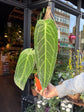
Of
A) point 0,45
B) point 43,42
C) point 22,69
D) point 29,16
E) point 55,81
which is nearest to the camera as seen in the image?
point 43,42

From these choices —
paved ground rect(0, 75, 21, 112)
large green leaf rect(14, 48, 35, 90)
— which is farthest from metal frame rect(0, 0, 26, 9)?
paved ground rect(0, 75, 21, 112)

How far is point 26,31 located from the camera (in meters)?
2.27

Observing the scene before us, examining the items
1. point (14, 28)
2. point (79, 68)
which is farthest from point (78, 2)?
point (14, 28)

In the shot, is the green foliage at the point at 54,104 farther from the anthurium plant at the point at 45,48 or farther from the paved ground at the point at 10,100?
the paved ground at the point at 10,100

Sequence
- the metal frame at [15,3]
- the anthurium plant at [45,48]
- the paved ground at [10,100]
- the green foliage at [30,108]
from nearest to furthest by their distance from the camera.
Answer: the anthurium plant at [45,48], the metal frame at [15,3], the green foliage at [30,108], the paved ground at [10,100]

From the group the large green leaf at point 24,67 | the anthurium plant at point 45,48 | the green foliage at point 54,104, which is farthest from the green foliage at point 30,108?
the anthurium plant at point 45,48

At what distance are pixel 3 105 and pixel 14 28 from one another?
10.5ft

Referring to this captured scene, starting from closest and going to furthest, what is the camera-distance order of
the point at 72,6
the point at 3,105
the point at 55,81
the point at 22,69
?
1. the point at 22,69
2. the point at 55,81
3. the point at 72,6
4. the point at 3,105

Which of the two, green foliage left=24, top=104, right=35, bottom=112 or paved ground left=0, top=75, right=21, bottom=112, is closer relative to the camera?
green foliage left=24, top=104, right=35, bottom=112

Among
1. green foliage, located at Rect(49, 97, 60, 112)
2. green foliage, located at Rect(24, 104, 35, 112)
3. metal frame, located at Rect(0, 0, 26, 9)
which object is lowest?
green foliage, located at Rect(24, 104, 35, 112)

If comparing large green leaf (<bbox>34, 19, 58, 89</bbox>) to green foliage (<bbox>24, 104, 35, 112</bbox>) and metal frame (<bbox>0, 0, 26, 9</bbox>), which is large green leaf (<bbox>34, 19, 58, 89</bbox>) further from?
green foliage (<bbox>24, 104, 35, 112</bbox>)

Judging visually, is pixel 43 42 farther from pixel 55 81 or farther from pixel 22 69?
pixel 55 81

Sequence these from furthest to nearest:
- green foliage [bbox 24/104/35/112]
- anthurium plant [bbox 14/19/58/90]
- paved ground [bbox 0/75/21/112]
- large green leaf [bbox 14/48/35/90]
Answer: paved ground [bbox 0/75/21/112], green foliage [bbox 24/104/35/112], large green leaf [bbox 14/48/35/90], anthurium plant [bbox 14/19/58/90]

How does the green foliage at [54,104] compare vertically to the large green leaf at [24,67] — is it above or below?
below
